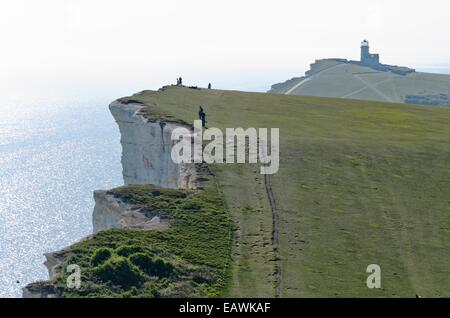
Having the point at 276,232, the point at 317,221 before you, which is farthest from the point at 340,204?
the point at 276,232

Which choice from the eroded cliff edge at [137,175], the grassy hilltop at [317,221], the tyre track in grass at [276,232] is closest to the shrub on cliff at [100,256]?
the grassy hilltop at [317,221]

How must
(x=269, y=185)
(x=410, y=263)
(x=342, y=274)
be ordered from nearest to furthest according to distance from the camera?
1. (x=342, y=274)
2. (x=410, y=263)
3. (x=269, y=185)

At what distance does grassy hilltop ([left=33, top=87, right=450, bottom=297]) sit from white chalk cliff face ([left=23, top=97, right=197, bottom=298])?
1.25 metres

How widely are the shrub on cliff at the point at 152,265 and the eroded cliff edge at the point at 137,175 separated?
11.7 feet

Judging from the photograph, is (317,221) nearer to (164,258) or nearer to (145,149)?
(164,258)

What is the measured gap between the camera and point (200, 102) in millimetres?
71125

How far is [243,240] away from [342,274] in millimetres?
5692

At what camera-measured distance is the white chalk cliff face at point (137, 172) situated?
116 feet

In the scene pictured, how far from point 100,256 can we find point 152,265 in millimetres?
2444

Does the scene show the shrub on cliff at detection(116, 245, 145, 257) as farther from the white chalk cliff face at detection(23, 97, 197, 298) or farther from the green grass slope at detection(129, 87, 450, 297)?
the green grass slope at detection(129, 87, 450, 297)

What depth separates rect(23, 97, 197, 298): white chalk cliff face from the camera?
1389 inches

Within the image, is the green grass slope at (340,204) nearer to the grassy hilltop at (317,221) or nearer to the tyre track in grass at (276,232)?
the grassy hilltop at (317,221)

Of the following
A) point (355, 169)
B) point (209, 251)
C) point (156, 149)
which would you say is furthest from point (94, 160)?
point (209, 251)
